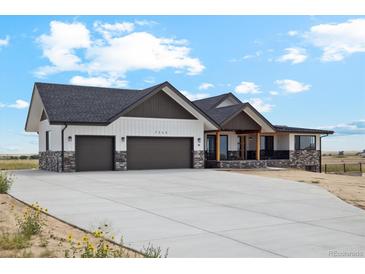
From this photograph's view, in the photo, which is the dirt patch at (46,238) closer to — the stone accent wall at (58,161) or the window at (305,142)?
the stone accent wall at (58,161)

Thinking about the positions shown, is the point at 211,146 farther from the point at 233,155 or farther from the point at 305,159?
the point at 305,159

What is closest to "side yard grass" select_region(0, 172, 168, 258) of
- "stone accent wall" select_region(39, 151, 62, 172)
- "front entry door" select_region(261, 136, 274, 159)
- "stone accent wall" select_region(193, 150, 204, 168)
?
"stone accent wall" select_region(39, 151, 62, 172)

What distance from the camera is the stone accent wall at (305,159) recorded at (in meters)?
31.8

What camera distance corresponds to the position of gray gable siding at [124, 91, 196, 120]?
25261 mm

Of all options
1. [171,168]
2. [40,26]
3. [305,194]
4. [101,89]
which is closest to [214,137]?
[171,168]

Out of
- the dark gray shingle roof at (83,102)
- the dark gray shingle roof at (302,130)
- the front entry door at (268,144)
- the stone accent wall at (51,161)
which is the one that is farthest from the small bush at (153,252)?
the front entry door at (268,144)

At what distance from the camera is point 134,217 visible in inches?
356

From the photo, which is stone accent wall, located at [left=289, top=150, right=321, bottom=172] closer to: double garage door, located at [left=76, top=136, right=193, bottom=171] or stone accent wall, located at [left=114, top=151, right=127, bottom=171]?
double garage door, located at [left=76, top=136, right=193, bottom=171]

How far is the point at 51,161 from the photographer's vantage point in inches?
992

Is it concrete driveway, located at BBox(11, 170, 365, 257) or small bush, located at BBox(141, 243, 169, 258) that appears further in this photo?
concrete driveway, located at BBox(11, 170, 365, 257)

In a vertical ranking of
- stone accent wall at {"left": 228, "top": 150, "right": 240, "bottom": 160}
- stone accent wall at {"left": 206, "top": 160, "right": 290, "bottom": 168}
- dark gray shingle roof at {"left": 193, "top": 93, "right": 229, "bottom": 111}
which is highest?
dark gray shingle roof at {"left": 193, "top": 93, "right": 229, "bottom": 111}

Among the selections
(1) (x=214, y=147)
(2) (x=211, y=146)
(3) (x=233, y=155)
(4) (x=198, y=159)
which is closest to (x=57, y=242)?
(4) (x=198, y=159)
